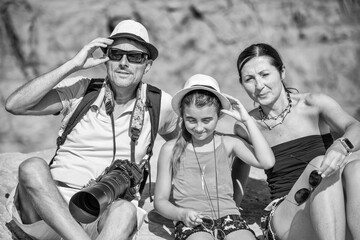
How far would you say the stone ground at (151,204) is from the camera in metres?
2.57

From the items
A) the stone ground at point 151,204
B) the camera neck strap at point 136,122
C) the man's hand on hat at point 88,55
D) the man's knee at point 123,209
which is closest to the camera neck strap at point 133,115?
the camera neck strap at point 136,122

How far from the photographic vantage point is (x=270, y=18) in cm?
582

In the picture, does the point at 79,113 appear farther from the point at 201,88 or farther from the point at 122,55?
the point at 201,88

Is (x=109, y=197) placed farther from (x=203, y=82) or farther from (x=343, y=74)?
(x=343, y=74)

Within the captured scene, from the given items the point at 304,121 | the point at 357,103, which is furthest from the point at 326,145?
the point at 357,103

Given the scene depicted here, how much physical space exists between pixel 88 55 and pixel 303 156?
1.22m

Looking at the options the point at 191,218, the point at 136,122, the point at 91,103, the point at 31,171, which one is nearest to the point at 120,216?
the point at 191,218

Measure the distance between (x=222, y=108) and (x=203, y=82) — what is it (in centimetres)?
18

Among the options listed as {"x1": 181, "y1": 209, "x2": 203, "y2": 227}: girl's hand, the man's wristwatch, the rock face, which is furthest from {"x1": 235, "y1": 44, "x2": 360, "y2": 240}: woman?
the rock face

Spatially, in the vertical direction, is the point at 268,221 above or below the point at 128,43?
below

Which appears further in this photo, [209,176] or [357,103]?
[357,103]

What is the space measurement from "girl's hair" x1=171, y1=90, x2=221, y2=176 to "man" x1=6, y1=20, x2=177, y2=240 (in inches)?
6.4

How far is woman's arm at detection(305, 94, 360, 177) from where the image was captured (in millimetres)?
2006

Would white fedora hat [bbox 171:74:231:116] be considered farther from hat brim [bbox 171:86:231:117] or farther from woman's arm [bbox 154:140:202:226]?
woman's arm [bbox 154:140:202:226]
